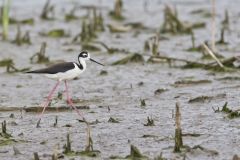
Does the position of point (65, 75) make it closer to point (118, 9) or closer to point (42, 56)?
point (42, 56)

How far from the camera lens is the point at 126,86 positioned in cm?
1162

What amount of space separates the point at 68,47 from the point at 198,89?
4619mm

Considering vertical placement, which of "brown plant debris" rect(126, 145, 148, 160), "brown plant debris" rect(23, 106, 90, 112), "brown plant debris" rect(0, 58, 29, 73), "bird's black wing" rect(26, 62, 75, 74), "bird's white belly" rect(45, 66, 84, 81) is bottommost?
"brown plant debris" rect(126, 145, 148, 160)

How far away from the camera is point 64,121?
919 centimetres

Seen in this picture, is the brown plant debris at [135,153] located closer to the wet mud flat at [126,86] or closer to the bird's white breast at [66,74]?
the wet mud flat at [126,86]

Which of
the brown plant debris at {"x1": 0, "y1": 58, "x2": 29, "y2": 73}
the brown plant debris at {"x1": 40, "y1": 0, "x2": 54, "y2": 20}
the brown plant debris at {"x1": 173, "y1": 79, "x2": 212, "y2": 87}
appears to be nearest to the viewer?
the brown plant debris at {"x1": 173, "y1": 79, "x2": 212, "y2": 87}

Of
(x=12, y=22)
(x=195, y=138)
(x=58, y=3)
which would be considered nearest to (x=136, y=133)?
(x=195, y=138)

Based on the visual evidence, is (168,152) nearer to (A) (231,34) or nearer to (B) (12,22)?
(A) (231,34)

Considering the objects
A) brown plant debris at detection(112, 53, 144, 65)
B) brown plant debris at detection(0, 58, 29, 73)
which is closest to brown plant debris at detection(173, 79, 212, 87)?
brown plant debris at detection(112, 53, 144, 65)

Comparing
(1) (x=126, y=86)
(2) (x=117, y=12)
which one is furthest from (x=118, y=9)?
(1) (x=126, y=86)

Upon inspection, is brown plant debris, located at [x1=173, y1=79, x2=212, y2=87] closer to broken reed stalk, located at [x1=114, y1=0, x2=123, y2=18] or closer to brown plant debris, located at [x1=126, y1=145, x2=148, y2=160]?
brown plant debris, located at [x1=126, y1=145, x2=148, y2=160]

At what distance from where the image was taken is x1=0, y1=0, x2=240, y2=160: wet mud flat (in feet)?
25.9

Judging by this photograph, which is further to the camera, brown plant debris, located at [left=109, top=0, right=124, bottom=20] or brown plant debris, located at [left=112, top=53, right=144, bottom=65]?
brown plant debris, located at [left=109, top=0, right=124, bottom=20]

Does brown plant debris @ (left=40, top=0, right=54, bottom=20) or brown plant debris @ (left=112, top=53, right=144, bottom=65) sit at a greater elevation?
brown plant debris @ (left=40, top=0, right=54, bottom=20)
